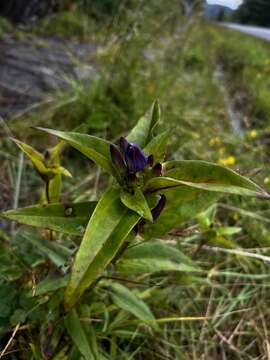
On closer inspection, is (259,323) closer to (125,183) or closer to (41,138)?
(125,183)

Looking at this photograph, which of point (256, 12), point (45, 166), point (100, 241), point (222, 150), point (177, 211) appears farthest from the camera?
point (256, 12)

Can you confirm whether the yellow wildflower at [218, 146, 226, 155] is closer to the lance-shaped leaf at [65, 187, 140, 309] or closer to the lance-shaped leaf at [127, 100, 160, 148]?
the lance-shaped leaf at [127, 100, 160, 148]

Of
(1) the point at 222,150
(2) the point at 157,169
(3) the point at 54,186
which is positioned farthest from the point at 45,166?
(1) the point at 222,150

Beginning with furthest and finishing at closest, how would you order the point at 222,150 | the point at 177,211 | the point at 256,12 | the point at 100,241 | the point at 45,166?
the point at 256,12
the point at 222,150
the point at 45,166
the point at 177,211
the point at 100,241

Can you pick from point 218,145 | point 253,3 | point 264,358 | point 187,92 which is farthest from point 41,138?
point 253,3

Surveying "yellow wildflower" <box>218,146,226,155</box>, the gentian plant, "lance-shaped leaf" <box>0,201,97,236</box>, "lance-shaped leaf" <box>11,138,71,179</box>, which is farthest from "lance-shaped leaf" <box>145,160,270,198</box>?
"yellow wildflower" <box>218,146,226,155</box>

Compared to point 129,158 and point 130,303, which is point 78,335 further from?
point 129,158
